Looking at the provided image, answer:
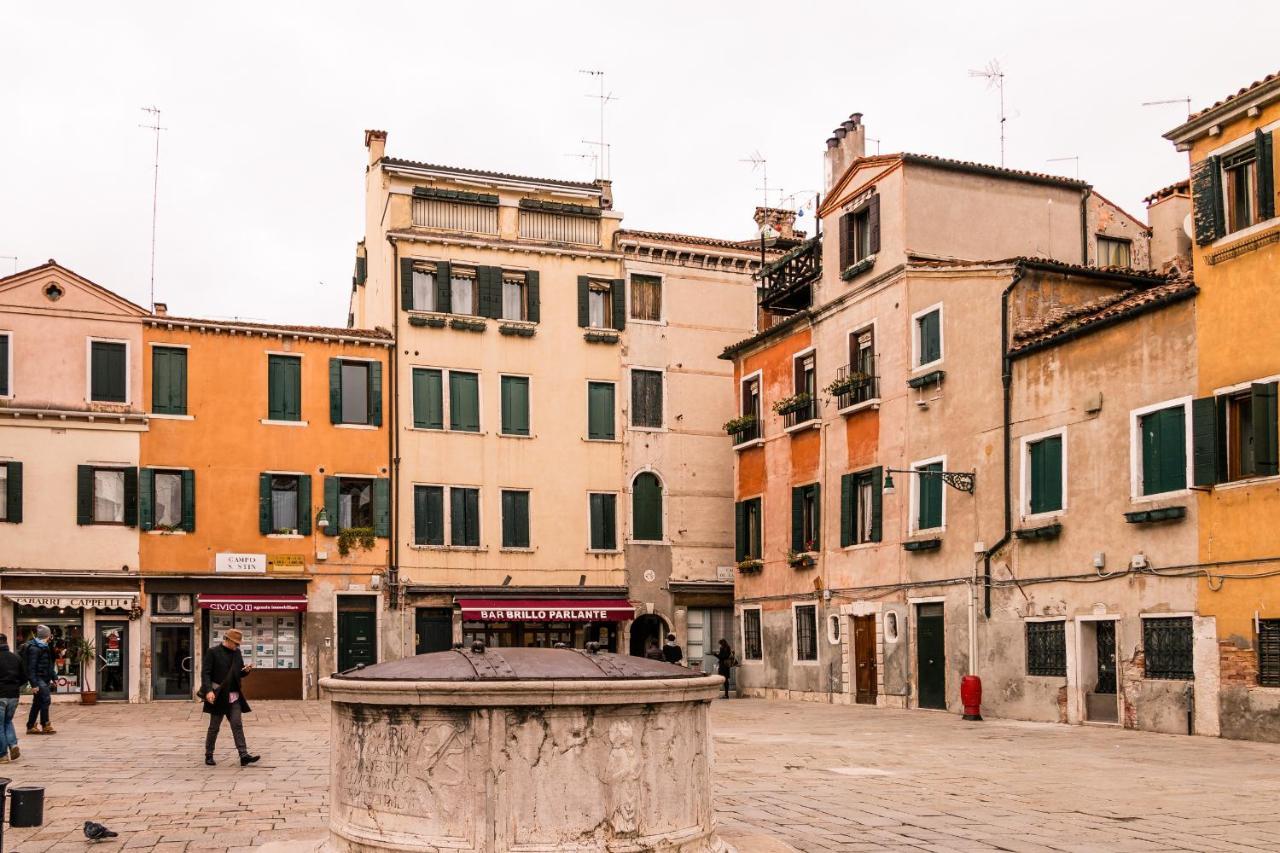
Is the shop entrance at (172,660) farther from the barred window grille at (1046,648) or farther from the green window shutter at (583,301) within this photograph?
the barred window grille at (1046,648)

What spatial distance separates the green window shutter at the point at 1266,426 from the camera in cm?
1962

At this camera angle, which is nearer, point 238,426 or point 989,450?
point 989,450

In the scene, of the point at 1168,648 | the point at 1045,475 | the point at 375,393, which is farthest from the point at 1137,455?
the point at 375,393

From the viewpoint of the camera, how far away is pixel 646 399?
131 feet

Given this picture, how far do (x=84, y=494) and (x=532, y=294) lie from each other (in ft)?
41.5

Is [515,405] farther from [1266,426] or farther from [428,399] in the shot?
[1266,426]

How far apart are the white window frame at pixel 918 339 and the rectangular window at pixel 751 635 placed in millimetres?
9622

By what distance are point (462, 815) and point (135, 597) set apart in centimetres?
2696

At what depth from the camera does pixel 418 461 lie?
3700cm

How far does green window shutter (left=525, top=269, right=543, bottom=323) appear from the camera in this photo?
1532 inches

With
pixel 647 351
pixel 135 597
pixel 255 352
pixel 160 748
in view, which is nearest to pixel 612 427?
pixel 647 351

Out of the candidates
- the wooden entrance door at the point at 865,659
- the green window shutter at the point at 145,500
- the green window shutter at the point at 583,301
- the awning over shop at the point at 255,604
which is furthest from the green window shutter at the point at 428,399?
the wooden entrance door at the point at 865,659

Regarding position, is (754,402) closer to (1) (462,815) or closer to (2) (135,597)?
(2) (135,597)

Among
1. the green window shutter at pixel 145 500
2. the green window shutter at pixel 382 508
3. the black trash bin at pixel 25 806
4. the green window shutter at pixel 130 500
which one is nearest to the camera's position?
the black trash bin at pixel 25 806
